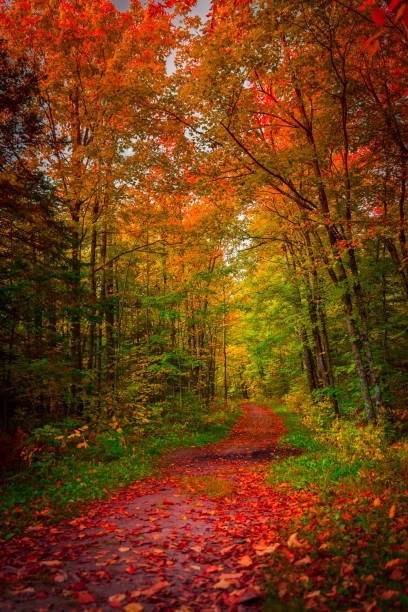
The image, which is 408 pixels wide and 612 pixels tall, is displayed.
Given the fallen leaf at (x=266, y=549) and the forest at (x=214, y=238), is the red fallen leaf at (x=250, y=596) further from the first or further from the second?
the fallen leaf at (x=266, y=549)

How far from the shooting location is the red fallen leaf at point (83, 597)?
2.79m

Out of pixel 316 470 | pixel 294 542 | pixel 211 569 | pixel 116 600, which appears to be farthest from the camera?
pixel 316 470

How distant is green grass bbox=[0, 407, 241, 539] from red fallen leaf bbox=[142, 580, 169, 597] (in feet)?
7.86

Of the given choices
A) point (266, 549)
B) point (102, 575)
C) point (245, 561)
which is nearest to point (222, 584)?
point (245, 561)

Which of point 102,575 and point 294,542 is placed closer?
point 102,575

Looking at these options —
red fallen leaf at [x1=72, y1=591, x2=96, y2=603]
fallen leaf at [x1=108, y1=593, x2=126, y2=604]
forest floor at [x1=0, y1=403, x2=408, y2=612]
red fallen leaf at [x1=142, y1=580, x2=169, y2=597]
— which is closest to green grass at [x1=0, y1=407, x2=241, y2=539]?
forest floor at [x1=0, y1=403, x2=408, y2=612]

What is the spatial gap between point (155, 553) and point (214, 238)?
8.60 metres

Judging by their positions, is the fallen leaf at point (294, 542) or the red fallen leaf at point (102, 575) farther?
the fallen leaf at point (294, 542)

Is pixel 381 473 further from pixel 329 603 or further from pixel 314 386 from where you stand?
pixel 314 386

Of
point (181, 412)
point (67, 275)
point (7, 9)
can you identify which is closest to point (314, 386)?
point (181, 412)

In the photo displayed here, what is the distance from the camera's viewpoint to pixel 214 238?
1040 cm

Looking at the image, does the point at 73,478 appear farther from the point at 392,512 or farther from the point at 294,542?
the point at 392,512

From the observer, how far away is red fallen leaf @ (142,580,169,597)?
2.92m

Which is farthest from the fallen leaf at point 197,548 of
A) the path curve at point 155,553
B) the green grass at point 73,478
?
the green grass at point 73,478
